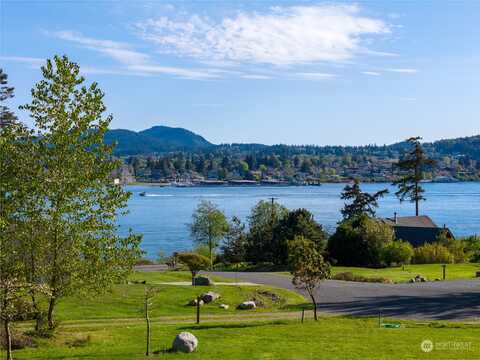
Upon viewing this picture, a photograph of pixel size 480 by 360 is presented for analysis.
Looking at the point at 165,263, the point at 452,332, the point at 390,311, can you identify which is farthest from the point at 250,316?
the point at 165,263

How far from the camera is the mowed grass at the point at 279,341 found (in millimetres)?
20906

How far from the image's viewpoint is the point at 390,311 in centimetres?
3369

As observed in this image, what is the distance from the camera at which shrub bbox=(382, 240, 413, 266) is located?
6303 centimetres

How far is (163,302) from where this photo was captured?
117 ft

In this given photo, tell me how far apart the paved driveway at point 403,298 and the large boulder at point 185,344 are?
1411 cm

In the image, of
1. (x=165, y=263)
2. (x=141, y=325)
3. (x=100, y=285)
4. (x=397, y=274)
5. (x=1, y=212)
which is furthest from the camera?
(x=165, y=263)

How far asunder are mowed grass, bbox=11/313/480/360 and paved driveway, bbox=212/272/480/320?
13.3ft

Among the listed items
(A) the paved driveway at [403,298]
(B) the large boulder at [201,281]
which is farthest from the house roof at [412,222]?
(B) the large boulder at [201,281]

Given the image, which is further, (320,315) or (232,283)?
(232,283)

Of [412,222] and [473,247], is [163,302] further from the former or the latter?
[412,222]

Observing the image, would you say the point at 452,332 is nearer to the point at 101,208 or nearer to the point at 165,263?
the point at 101,208

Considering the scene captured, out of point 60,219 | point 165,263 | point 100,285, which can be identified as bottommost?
point 165,263

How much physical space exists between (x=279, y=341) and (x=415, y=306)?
1485 cm

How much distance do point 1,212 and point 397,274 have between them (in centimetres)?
4079
